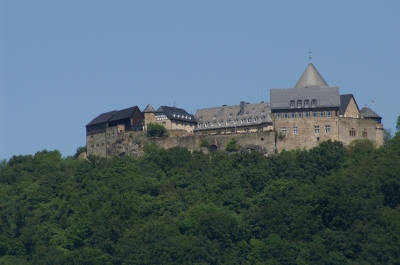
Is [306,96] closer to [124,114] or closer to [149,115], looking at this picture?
[149,115]

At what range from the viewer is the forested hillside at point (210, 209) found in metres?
86.7

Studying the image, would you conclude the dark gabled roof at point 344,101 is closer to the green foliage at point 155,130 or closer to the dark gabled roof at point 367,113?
the dark gabled roof at point 367,113

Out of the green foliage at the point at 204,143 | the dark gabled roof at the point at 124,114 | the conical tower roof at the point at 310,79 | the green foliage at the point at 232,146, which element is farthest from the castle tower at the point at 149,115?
the conical tower roof at the point at 310,79

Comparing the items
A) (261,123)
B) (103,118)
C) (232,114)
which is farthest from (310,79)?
(103,118)

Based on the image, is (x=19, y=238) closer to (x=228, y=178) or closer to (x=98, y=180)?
(x=98, y=180)

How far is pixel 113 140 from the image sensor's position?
363 ft

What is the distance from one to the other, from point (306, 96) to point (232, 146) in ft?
24.9

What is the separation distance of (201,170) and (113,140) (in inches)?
446

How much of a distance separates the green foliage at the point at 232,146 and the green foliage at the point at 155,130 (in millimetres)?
7456

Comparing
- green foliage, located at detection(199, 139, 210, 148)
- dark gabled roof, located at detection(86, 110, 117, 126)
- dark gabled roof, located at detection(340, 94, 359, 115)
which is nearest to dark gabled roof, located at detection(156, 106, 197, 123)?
dark gabled roof, located at detection(86, 110, 117, 126)

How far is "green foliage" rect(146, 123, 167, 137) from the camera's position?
108625 millimetres

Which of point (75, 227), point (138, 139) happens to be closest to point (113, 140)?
point (138, 139)

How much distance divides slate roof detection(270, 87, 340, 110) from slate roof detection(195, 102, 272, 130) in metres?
3.77

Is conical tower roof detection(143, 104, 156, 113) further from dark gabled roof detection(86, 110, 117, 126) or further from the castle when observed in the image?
dark gabled roof detection(86, 110, 117, 126)
